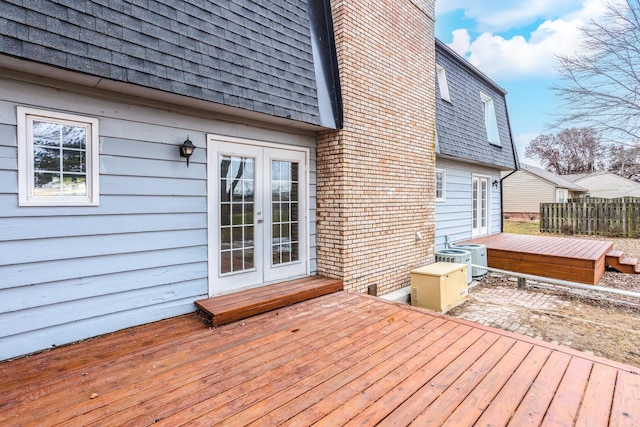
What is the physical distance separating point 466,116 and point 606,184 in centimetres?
3134

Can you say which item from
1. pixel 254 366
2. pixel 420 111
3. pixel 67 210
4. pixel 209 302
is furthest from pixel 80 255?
pixel 420 111

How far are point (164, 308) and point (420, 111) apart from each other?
16.9ft

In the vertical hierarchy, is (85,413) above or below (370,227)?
below

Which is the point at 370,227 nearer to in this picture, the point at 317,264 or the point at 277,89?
the point at 317,264

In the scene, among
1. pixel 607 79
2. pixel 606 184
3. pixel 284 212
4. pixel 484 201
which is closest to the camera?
pixel 284 212

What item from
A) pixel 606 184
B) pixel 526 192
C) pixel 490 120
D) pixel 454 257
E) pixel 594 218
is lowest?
pixel 454 257

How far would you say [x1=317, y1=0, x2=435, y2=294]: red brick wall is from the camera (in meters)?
4.65

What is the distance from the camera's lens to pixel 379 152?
202 inches

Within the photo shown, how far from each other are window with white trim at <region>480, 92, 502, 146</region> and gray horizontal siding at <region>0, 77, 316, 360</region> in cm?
858

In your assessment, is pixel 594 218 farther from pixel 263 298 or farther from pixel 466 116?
pixel 263 298

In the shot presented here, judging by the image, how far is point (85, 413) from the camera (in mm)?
2025

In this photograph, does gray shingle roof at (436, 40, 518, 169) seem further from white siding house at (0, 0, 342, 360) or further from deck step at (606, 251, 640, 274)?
white siding house at (0, 0, 342, 360)

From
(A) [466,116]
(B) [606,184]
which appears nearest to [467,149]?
Answer: (A) [466,116]

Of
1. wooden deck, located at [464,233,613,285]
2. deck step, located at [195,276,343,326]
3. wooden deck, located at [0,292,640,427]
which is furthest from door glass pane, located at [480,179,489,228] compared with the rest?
wooden deck, located at [0,292,640,427]
